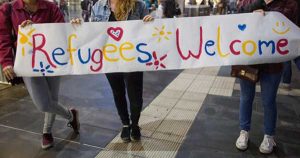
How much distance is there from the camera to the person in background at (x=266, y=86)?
2.53 m

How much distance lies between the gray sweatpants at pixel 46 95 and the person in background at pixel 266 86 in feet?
6.10

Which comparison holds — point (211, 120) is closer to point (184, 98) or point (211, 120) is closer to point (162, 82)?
point (184, 98)

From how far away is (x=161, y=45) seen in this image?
2684mm

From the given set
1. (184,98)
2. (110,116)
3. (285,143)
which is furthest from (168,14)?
(285,143)

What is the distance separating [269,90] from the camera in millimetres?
2689

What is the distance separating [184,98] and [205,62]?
1.86m


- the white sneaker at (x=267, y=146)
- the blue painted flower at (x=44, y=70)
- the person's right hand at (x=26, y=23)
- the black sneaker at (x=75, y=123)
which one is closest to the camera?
the person's right hand at (x=26, y=23)

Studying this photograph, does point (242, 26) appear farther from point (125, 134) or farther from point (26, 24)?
point (26, 24)

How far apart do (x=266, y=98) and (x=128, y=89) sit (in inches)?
51.7

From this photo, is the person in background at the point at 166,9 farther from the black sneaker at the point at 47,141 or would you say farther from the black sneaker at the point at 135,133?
the black sneaker at the point at 47,141

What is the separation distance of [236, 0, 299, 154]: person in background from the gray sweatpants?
186 cm

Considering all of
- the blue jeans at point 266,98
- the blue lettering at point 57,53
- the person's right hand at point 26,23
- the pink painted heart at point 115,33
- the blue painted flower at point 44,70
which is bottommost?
the blue jeans at point 266,98

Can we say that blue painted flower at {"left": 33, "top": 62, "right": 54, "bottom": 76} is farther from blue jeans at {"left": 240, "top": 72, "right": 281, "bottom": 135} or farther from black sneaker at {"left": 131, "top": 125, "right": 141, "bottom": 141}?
blue jeans at {"left": 240, "top": 72, "right": 281, "bottom": 135}

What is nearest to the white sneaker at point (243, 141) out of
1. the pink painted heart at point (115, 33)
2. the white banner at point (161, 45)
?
the white banner at point (161, 45)
